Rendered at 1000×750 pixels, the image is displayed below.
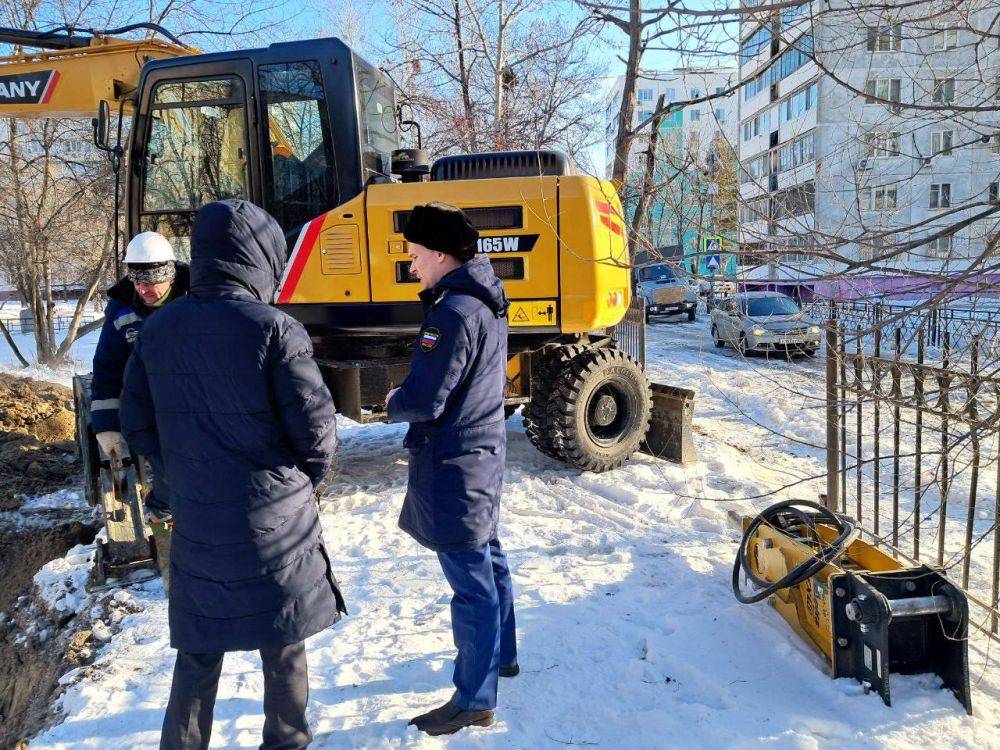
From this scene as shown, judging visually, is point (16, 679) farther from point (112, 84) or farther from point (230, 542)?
point (112, 84)

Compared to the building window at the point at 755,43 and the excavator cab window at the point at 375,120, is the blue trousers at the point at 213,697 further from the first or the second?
the excavator cab window at the point at 375,120

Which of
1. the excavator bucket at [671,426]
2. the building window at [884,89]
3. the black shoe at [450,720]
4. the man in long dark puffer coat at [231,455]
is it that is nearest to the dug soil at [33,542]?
the man in long dark puffer coat at [231,455]

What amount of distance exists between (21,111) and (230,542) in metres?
6.02

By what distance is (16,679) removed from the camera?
3.86m

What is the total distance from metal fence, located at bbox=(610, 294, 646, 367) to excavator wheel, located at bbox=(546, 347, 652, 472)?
162 cm

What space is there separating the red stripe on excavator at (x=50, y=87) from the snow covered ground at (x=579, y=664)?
4000 millimetres

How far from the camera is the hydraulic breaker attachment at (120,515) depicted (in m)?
4.04

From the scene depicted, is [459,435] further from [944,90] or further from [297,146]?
[297,146]

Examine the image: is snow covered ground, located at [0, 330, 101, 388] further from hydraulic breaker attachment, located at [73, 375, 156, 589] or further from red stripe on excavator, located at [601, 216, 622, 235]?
red stripe on excavator, located at [601, 216, 622, 235]

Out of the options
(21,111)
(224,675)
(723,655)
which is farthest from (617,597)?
(21,111)

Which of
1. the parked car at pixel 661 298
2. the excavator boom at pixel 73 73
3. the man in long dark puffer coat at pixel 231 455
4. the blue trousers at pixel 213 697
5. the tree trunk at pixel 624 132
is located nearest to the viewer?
the man in long dark puffer coat at pixel 231 455

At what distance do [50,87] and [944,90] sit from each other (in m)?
6.55

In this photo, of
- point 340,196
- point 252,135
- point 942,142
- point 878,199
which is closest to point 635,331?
point 340,196

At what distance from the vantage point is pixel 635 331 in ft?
30.4
